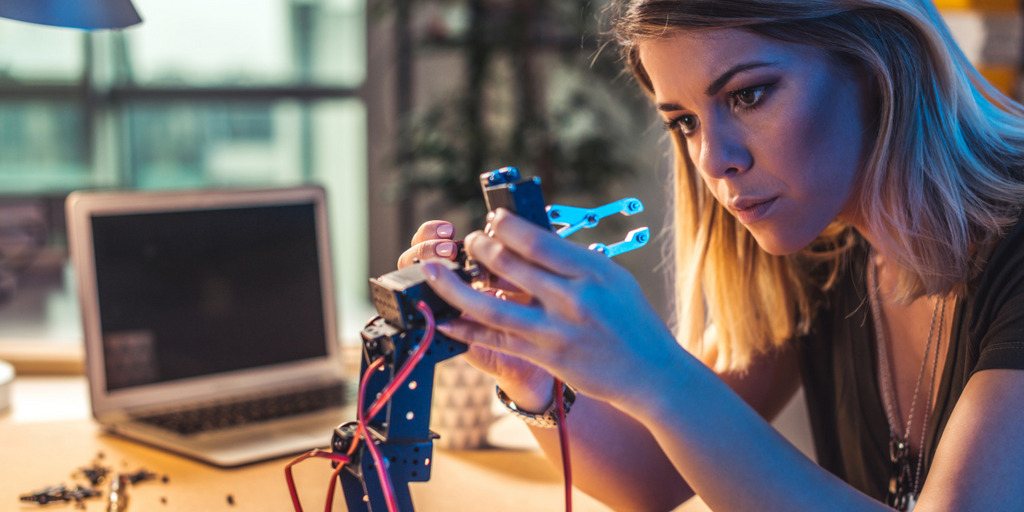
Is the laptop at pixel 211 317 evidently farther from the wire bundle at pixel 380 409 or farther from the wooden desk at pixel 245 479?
the wire bundle at pixel 380 409

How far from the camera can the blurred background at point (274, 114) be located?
3248 millimetres

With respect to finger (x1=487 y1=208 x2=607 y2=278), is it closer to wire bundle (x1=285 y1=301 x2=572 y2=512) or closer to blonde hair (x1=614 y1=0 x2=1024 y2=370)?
wire bundle (x1=285 y1=301 x2=572 y2=512)

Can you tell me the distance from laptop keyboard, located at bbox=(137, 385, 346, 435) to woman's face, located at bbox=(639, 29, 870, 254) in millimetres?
688

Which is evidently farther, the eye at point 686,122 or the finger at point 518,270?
the eye at point 686,122

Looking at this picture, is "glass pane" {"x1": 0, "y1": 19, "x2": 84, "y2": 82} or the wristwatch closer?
the wristwatch

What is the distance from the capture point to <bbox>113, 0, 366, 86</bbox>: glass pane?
3916mm

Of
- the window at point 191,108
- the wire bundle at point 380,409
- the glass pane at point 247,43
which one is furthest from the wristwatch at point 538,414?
the glass pane at point 247,43

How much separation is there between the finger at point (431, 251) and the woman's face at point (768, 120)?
10.8 inches

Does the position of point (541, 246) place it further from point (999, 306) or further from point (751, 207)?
point (999, 306)

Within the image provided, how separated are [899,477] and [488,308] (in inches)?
27.7

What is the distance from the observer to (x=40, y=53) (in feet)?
13.1

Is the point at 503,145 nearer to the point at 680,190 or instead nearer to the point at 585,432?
the point at 680,190

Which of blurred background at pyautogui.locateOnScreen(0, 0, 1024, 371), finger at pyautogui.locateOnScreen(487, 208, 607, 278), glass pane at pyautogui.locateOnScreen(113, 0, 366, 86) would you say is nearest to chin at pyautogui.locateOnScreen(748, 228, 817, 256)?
finger at pyautogui.locateOnScreen(487, 208, 607, 278)

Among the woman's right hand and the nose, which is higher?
the nose
